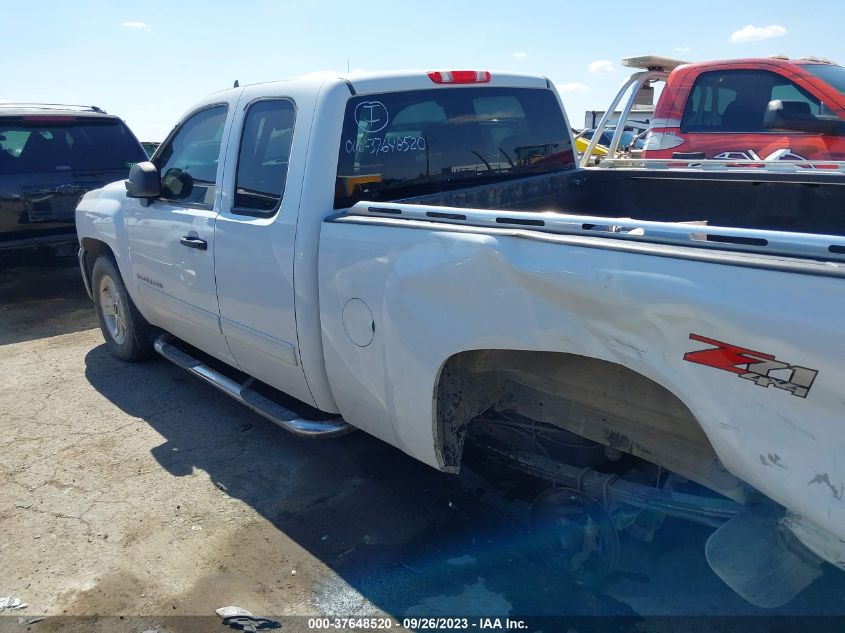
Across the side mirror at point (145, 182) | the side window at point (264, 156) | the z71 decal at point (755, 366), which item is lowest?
the z71 decal at point (755, 366)

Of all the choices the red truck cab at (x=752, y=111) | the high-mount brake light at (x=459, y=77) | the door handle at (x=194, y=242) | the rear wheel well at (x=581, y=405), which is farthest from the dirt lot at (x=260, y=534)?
the red truck cab at (x=752, y=111)

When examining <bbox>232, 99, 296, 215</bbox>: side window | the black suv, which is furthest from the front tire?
the black suv

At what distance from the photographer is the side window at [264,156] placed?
136 inches

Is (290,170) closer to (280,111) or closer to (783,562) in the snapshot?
(280,111)

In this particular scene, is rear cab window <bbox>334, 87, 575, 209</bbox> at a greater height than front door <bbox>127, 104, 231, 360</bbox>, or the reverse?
rear cab window <bbox>334, 87, 575, 209</bbox>

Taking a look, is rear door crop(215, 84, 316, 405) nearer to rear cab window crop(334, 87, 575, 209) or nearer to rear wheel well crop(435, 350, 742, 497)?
rear cab window crop(334, 87, 575, 209)

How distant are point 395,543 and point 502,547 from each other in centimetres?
50

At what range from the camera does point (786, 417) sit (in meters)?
1.76

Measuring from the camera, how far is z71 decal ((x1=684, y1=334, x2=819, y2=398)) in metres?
1.71

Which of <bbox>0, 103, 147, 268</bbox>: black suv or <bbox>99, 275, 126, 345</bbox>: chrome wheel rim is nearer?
<bbox>99, 275, 126, 345</bbox>: chrome wheel rim

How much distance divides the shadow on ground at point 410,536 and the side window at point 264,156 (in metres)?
1.48

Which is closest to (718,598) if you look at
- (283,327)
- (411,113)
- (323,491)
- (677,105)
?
(323,491)

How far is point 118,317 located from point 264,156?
2.59 metres

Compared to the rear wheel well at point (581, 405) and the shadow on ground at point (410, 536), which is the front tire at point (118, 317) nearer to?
the shadow on ground at point (410, 536)
